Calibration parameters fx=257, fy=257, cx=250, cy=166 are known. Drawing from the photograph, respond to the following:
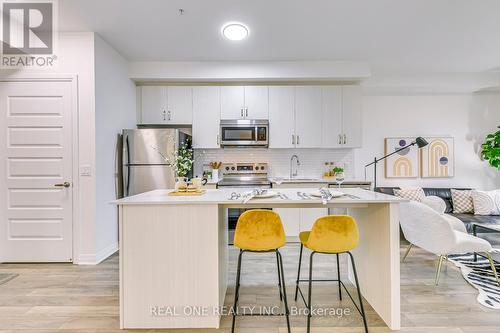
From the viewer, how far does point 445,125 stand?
4.84 meters

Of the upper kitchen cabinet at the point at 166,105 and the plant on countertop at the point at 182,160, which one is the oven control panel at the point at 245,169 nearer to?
the plant on countertop at the point at 182,160

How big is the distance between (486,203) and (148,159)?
5139 millimetres

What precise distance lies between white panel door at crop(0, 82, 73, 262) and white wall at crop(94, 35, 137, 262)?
323 mm

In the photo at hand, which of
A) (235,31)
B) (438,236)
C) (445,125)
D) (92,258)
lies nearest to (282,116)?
(235,31)

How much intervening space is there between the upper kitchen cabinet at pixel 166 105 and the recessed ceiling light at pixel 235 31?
1386 millimetres

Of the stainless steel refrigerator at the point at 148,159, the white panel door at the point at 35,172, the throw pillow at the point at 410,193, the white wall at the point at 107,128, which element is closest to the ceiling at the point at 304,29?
the white wall at the point at 107,128

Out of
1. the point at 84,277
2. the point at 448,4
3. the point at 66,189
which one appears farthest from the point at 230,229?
the point at 448,4

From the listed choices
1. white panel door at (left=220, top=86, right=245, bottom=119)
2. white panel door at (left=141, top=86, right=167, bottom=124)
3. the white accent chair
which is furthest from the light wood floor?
white panel door at (left=220, top=86, right=245, bottom=119)

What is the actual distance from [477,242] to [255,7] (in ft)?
10.6

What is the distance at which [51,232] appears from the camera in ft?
10.3

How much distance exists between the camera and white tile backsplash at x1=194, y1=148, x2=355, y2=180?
14.9 feet

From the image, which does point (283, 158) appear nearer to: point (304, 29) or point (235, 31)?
point (304, 29)

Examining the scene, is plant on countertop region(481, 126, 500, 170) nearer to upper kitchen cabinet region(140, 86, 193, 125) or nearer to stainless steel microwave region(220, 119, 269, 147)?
stainless steel microwave region(220, 119, 269, 147)

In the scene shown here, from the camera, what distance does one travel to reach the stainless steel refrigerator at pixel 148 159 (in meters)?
3.61
